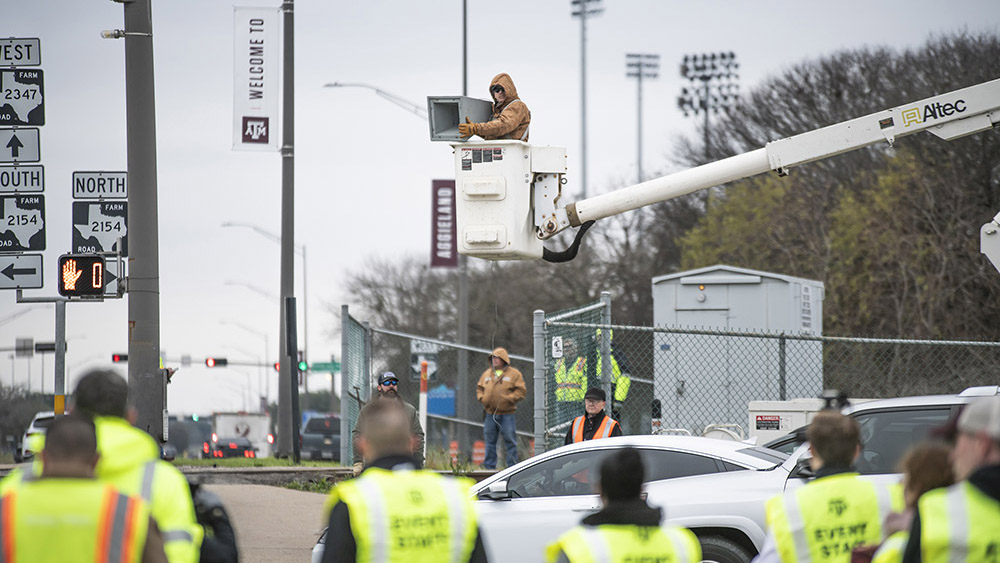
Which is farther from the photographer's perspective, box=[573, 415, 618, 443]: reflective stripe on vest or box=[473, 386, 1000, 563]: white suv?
box=[573, 415, 618, 443]: reflective stripe on vest

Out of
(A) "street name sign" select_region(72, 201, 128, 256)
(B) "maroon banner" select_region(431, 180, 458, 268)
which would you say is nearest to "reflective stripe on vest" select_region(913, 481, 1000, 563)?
(A) "street name sign" select_region(72, 201, 128, 256)

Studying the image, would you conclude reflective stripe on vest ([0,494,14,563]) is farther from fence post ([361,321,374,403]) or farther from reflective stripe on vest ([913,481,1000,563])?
fence post ([361,321,374,403])

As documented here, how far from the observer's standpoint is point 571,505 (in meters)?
8.90

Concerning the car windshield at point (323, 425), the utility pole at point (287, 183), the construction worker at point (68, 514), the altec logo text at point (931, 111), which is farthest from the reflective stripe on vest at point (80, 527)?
the car windshield at point (323, 425)

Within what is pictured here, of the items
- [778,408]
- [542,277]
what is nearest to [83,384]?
[778,408]

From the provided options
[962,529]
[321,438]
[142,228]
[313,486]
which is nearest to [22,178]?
[142,228]

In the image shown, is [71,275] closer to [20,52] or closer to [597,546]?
[20,52]

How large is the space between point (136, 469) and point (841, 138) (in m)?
7.71

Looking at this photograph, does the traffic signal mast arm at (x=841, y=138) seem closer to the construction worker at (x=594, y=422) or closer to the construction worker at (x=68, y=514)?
the construction worker at (x=594, y=422)

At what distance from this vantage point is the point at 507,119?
10297 millimetres

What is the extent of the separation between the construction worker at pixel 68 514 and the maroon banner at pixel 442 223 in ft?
87.1

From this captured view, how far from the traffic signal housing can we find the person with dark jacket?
556 centimetres

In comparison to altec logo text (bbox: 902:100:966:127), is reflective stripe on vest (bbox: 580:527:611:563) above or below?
below

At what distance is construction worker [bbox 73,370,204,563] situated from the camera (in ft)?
15.2
